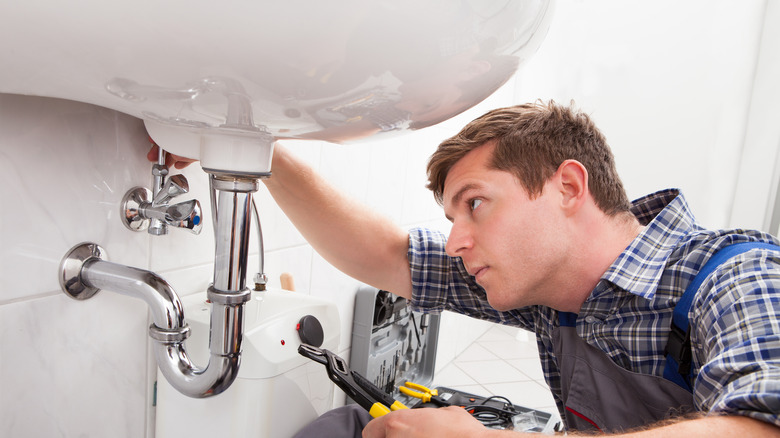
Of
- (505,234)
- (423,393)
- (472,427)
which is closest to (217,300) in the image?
(472,427)

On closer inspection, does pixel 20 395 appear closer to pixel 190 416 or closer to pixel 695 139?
pixel 190 416

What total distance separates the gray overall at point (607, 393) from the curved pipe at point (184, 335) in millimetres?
537

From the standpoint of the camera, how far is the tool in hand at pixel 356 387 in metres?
0.67

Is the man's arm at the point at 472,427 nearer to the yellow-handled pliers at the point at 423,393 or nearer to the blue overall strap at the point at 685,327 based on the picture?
the blue overall strap at the point at 685,327

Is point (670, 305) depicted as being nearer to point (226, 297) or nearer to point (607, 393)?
point (607, 393)

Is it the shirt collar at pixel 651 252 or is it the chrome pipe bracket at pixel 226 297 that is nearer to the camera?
the chrome pipe bracket at pixel 226 297

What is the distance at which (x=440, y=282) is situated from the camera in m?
0.95

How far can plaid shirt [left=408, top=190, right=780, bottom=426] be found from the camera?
19.6 inches

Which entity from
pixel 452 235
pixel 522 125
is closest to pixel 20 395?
pixel 452 235

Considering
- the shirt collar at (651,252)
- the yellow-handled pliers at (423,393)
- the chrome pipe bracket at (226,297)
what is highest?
the shirt collar at (651,252)

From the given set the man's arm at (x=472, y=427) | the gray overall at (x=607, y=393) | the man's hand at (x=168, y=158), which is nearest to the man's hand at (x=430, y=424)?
the man's arm at (x=472, y=427)

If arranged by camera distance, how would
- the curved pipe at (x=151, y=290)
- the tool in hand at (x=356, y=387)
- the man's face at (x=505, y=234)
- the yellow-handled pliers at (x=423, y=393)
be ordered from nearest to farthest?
the curved pipe at (x=151, y=290) → the tool in hand at (x=356, y=387) → the man's face at (x=505, y=234) → the yellow-handled pliers at (x=423, y=393)

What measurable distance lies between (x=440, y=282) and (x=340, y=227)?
0.22 meters

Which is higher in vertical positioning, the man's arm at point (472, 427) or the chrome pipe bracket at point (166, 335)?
the chrome pipe bracket at point (166, 335)
